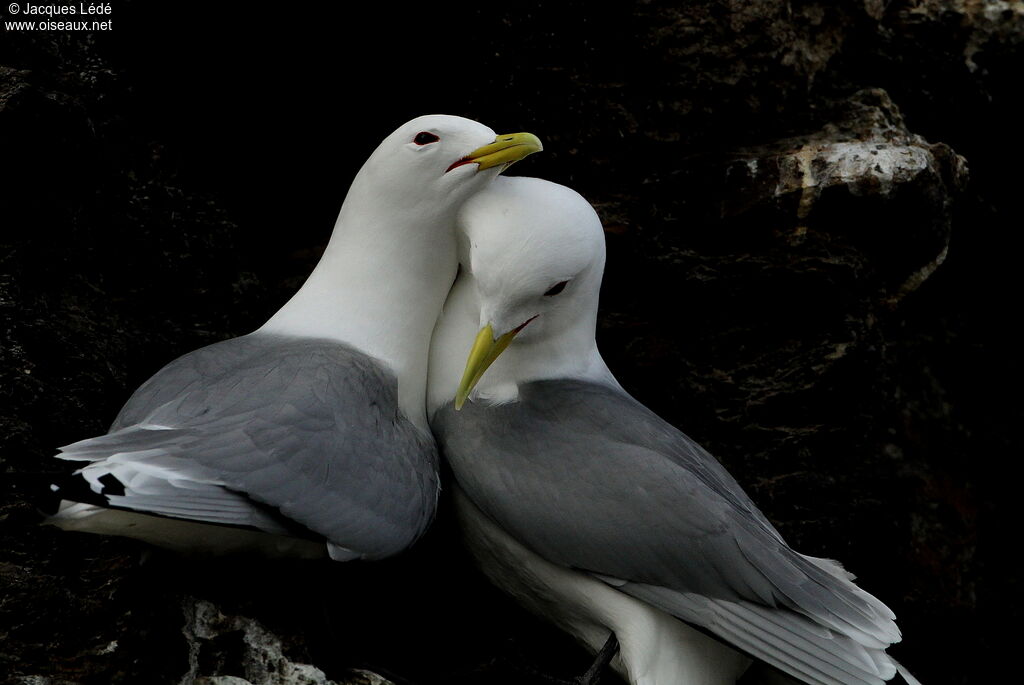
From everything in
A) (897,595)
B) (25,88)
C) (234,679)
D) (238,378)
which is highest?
(25,88)

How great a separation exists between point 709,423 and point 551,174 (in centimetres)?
111

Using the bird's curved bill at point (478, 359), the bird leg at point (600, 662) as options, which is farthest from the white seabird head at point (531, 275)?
the bird leg at point (600, 662)

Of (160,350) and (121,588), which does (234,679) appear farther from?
(160,350)

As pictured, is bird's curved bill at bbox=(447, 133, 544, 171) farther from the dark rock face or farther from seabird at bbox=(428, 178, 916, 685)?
the dark rock face

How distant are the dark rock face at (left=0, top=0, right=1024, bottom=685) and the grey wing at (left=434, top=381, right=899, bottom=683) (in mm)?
463

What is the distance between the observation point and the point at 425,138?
349 cm

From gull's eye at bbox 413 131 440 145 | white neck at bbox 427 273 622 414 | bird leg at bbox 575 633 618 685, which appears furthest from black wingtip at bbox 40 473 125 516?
gull's eye at bbox 413 131 440 145

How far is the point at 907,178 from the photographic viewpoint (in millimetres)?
4008

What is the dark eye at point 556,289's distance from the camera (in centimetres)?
326

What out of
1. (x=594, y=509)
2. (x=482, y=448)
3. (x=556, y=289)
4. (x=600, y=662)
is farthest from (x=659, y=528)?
(x=556, y=289)

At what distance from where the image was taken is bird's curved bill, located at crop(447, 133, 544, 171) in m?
3.35

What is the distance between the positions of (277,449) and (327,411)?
219mm

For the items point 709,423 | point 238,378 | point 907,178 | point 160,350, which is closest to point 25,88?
point 160,350

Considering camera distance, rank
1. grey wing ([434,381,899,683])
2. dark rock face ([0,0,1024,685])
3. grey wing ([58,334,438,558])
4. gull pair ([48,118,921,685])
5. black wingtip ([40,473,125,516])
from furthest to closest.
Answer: dark rock face ([0,0,1024,685]), grey wing ([434,381,899,683]), gull pair ([48,118,921,685]), grey wing ([58,334,438,558]), black wingtip ([40,473,125,516])
